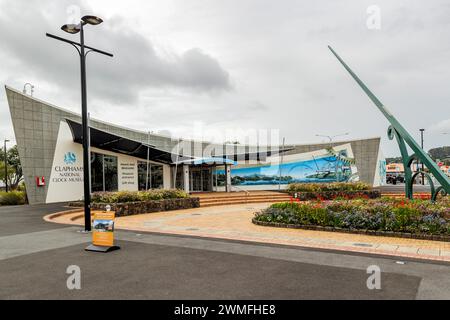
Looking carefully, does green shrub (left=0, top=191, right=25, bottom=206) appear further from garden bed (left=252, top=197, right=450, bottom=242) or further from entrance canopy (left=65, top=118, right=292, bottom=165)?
garden bed (left=252, top=197, right=450, bottom=242)

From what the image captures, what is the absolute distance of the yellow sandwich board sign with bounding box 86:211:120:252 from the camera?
28.0 feet

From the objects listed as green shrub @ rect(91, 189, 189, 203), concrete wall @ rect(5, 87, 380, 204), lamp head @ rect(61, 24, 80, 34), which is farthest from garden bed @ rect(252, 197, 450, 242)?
concrete wall @ rect(5, 87, 380, 204)

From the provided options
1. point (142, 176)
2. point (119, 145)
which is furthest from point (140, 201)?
point (142, 176)

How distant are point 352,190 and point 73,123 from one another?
20.9m

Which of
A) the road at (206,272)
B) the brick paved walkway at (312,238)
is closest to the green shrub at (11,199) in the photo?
the brick paved walkway at (312,238)

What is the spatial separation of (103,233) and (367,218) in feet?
26.3

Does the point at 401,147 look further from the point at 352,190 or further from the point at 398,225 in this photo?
the point at 352,190

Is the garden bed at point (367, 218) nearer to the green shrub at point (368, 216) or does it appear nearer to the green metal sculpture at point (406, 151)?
the green shrub at point (368, 216)

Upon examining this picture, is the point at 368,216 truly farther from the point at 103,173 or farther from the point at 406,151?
the point at 103,173

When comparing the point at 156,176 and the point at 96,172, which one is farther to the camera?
the point at 156,176

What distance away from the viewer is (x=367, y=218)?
439 inches

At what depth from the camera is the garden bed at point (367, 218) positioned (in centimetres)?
1015

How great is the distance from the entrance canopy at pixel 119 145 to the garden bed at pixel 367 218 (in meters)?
14.1

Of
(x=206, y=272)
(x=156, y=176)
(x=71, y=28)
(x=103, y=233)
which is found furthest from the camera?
(x=156, y=176)
